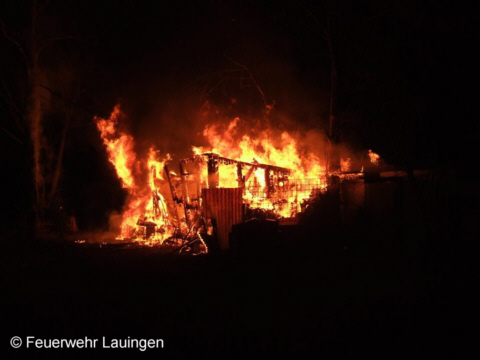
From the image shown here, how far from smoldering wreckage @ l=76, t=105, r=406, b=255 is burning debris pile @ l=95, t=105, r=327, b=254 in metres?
0.03

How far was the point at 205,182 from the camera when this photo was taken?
51.6ft

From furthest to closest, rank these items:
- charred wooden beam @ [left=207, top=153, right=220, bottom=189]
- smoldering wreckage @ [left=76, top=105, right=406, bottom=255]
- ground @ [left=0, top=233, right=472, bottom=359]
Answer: charred wooden beam @ [left=207, top=153, right=220, bottom=189] → smoldering wreckage @ [left=76, top=105, right=406, bottom=255] → ground @ [left=0, top=233, right=472, bottom=359]

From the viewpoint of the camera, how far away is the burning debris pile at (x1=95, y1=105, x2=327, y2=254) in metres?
13.6

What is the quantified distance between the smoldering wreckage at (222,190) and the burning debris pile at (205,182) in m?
0.03

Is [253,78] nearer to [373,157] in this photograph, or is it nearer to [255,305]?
[373,157]

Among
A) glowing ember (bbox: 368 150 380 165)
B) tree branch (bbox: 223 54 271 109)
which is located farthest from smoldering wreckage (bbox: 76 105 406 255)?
tree branch (bbox: 223 54 271 109)

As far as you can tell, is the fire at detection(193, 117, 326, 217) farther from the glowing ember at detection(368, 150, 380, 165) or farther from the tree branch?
the glowing ember at detection(368, 150, 380, 165)

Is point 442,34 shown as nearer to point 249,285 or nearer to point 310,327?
point 249,285

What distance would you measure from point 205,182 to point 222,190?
300cm

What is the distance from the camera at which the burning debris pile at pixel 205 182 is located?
13.6 meters

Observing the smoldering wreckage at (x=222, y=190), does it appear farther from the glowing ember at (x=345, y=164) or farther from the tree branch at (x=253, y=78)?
the tree branch at (x=253, y=78)

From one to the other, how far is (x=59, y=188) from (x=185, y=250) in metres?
12.0

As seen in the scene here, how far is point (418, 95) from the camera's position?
506 inches

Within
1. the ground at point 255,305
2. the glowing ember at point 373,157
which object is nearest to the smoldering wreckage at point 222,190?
the glowing ember at point 373,157
